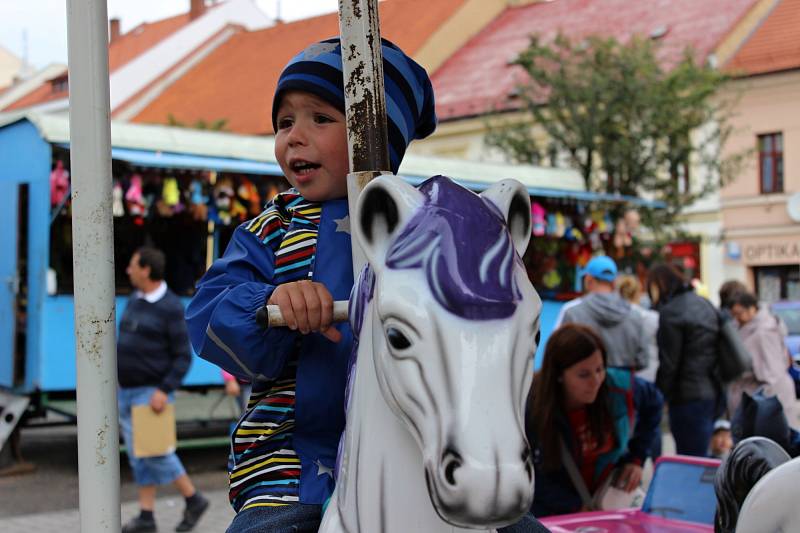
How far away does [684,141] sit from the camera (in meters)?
19.2

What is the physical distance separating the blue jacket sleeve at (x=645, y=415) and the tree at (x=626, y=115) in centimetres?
1326

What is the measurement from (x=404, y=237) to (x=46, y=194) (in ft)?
25.8

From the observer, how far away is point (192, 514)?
714 cm

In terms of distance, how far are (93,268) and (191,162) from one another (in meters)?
7.66

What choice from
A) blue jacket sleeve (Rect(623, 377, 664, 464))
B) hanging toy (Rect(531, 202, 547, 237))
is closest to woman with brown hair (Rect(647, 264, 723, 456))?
blue jacket sleeve (Rect(623, 377, 664, 464))

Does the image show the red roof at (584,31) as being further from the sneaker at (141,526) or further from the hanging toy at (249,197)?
the sneaker at (141,526)

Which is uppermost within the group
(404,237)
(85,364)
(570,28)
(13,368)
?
(570,28)

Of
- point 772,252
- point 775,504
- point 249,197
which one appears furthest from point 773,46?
point 775,504

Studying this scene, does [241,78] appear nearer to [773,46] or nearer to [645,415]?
[773,46]

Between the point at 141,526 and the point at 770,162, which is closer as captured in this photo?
the point at 141,526

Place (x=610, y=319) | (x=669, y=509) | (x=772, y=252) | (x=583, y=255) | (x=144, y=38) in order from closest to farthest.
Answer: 1. (x=669, y=509)
2. (x=610, y=319)
3. (x=583, y=255)
4. (x=772, y=252)
5. (x=144, y=38)

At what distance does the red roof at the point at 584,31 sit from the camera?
28.0 meters

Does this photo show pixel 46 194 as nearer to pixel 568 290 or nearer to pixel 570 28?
pixel 568 290

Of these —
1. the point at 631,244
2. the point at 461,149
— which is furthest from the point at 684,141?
the point at 461,149
